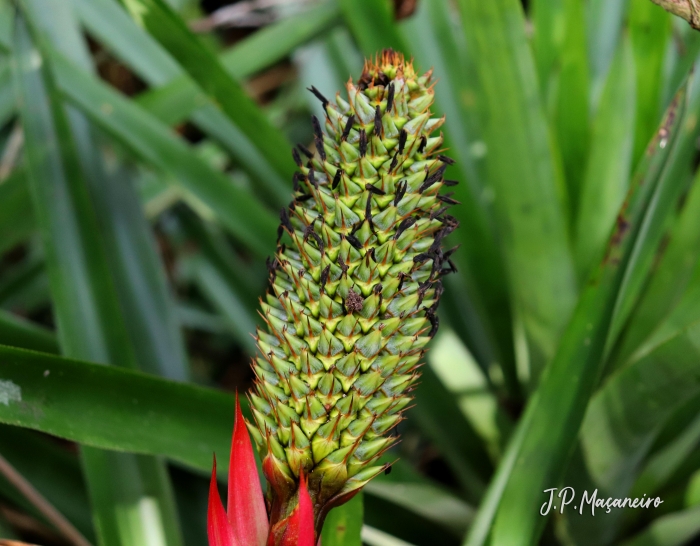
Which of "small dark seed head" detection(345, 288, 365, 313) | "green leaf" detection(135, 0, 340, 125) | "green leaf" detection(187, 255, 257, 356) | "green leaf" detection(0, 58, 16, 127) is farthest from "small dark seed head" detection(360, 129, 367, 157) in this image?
"green leaf" detection(0, 58, 16, 127)

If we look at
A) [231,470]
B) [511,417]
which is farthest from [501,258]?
[231,470]

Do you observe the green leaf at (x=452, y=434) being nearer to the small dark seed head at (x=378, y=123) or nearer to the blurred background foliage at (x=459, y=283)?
the blurred background foliage at (x=459, y=283)

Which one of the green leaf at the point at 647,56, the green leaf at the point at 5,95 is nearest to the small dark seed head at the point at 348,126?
the green leaf at the point at 647,56

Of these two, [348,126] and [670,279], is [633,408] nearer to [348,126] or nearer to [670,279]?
[670,279]

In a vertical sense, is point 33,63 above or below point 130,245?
above

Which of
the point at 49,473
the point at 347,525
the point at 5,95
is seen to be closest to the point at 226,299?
the point at 49,473

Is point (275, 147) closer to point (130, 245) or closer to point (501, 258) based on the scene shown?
point (130, 245)
